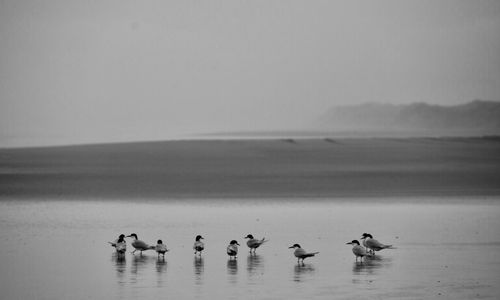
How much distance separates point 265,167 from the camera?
3241cm

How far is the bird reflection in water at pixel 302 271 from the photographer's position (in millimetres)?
12976

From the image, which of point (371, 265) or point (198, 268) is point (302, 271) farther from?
point (198, 268)

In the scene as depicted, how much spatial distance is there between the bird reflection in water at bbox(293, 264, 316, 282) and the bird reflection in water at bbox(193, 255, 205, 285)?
52.6 inches

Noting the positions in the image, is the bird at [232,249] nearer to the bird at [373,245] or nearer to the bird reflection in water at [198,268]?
the bird reflection in water at [198,268]

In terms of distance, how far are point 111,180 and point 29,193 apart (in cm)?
349

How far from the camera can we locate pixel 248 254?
15.4 m

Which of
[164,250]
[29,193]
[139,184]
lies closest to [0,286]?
[164,250]

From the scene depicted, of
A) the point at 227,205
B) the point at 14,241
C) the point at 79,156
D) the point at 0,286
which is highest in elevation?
the point at 79,156

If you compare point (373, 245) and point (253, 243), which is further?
point (253, 243)

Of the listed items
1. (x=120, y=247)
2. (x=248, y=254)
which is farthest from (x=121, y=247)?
(x=248, y=254)

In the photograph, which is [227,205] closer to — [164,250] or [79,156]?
[164,250]

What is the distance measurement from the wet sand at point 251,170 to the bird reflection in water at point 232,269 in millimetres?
9896

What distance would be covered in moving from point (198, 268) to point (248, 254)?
1.66 meters

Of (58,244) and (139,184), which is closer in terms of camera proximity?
(58,244)
